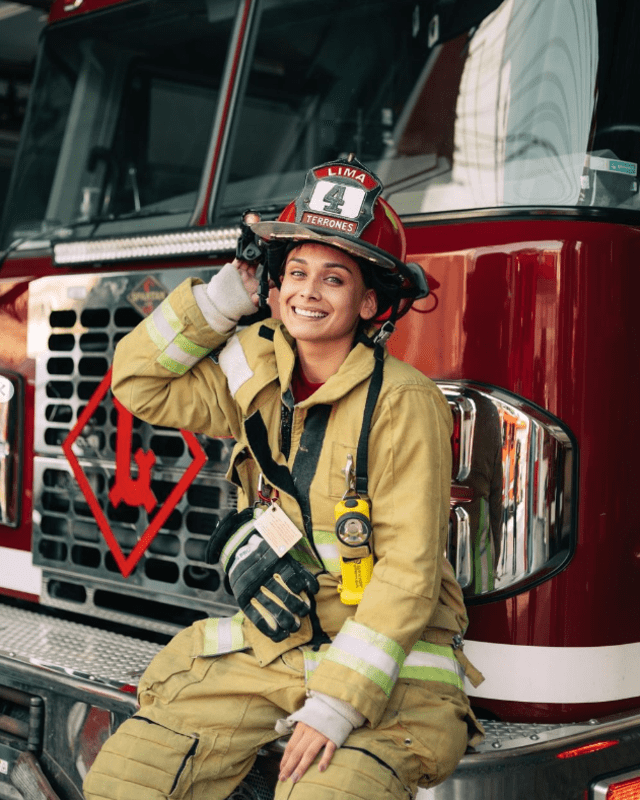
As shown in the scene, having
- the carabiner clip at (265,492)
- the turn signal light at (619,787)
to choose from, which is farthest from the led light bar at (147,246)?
the turn signal light at (619,787)

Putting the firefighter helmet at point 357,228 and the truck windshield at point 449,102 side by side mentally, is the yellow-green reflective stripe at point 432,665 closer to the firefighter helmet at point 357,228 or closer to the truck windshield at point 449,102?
the firefighter helmet at point 357,228

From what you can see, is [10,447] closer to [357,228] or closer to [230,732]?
[230,732]

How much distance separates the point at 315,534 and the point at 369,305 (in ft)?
1.59

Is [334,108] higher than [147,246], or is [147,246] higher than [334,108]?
[334,108]

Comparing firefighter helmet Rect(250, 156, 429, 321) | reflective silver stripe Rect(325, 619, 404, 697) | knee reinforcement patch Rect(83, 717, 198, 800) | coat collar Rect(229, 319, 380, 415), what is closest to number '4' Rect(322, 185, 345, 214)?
firefighter helmet Rect(250, 156, 429, 321)

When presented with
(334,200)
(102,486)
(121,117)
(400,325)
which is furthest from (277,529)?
(121,117)

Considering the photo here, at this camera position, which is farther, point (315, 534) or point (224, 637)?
point (224, 637)

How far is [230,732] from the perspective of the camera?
2.13m

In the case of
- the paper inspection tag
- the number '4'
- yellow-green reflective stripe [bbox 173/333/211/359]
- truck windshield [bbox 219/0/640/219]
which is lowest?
the paper inspection tag

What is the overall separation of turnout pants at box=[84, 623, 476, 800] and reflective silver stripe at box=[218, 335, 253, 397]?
543mm

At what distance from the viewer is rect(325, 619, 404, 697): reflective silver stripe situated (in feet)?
6.25

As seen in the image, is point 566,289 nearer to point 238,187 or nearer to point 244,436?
point 244,436

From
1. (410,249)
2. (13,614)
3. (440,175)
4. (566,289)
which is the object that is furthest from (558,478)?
(13,614)

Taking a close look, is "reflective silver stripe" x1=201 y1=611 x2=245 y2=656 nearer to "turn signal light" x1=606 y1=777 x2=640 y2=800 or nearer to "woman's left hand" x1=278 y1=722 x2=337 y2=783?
"woman's left hand" x1=278 y1=722 x2=337 y2=783
